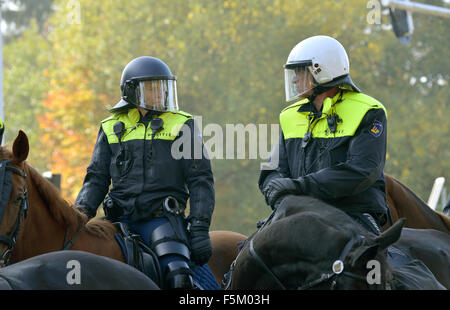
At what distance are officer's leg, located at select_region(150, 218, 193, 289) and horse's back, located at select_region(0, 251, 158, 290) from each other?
1192 millimetres

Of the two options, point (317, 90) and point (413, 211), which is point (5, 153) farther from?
point (413, 211)

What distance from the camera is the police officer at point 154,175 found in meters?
5.97

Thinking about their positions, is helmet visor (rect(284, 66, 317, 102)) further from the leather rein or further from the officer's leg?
the leather rein

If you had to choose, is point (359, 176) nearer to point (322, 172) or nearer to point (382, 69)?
point (322, 172)

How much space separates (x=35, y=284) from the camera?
402cm

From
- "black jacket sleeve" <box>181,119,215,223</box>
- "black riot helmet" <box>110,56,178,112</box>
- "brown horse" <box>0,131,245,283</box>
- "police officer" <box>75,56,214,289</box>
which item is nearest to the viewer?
"brown horse" <box>0,131,245,283</box>

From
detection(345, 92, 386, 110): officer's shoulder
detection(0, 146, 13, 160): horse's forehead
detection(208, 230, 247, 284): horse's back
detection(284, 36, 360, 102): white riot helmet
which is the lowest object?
detection(208, 230, 247, 284): horse's back

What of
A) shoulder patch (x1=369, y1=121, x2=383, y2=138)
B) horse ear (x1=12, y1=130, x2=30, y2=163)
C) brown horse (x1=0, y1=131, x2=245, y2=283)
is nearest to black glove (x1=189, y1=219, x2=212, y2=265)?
brown horse (x1=0, y1=131, x2=245, y2=283)

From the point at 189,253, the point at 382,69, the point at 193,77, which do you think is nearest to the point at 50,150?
the point at 193,77

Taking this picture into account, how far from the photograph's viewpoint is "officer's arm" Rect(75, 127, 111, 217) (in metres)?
6.28

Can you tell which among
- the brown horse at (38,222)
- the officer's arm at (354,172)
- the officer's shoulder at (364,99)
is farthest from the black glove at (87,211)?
the officer's shoulder at (364,99)

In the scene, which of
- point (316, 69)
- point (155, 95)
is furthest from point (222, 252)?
point (316, 69)

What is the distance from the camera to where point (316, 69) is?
536 cm

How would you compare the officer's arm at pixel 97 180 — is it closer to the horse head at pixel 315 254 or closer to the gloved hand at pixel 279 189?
the gloved hand at pixel 279 189
